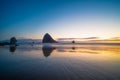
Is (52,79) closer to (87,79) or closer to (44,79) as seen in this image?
(44,79)

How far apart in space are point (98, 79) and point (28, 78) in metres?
4.94

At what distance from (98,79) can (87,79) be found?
29.9 inches

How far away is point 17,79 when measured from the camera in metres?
8.92

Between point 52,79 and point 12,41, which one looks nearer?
point 52,79

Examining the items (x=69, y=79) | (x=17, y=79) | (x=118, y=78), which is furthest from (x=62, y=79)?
(x=118, y=78)

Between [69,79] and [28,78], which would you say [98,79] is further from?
[28,78]

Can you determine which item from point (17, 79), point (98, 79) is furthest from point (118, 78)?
point (17, 79)

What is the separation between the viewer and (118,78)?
9289 mm

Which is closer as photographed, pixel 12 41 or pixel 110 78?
pixel 110 78

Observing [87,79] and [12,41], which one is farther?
[12,41]

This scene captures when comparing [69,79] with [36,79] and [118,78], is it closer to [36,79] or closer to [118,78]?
[36,79]

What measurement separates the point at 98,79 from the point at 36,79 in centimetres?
433

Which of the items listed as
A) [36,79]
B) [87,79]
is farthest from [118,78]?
[36,79]

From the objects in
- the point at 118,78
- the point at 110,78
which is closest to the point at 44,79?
the point at 110,78
